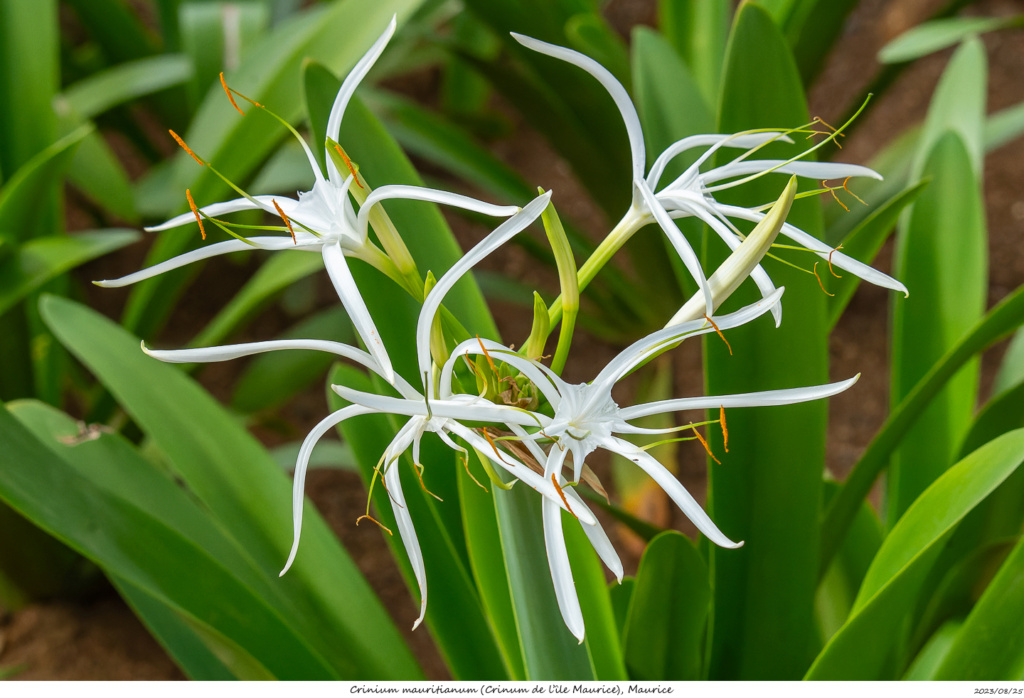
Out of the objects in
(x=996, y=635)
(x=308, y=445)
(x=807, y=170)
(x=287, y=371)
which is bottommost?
(x=287, y=371)

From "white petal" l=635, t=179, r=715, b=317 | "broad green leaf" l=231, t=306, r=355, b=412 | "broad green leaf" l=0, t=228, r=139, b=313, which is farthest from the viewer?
"broad green leaf" l=231, t=306, r=355, b=412

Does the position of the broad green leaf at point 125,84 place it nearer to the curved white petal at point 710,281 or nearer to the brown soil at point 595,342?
the brown soil at point 595,342

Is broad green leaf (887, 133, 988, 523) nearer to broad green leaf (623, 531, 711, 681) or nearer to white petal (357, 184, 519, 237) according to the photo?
broad green leaf (623, 531, 711, 681)

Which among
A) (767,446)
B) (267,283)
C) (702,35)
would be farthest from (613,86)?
(702,35)

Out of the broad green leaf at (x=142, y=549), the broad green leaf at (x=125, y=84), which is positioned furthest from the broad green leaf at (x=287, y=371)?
the broad green leaf at (x=142, y=549)

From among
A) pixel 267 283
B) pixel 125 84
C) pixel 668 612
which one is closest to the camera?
pixel 668 612

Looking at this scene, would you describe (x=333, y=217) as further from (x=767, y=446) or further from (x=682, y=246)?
(x=767, y=446)

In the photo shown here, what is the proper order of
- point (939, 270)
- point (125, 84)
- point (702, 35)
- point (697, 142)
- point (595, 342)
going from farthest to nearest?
1. point (595, 342)
2. point (125, 84)
3. point (702, 35)
4. point (939, 270)
5. point (697, 142)

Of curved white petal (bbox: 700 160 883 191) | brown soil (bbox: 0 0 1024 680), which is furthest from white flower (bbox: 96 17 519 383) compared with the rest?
brown soil (bbox: 0 0 1024 680)
